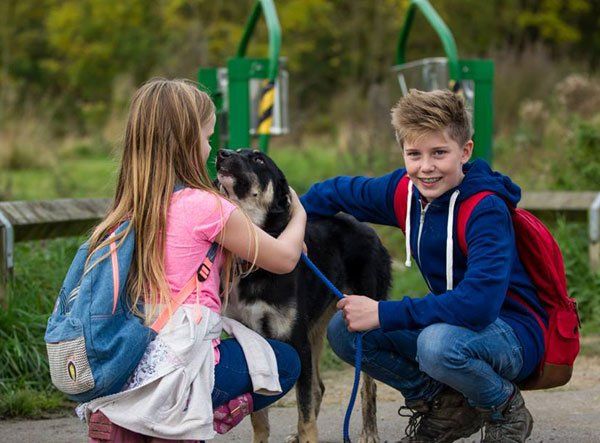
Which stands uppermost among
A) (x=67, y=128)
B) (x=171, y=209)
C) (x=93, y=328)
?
(x=171, y=209)

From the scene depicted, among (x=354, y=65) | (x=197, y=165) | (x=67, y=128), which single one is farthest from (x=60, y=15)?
(x=197, y=165)

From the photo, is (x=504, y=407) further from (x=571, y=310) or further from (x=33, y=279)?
(x=33, y=279)

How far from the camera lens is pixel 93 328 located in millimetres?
3406

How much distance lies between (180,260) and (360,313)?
803mm

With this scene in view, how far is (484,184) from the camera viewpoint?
4016 mm

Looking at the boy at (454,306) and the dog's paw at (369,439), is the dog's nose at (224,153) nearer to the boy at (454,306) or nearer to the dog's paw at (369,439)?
Result: the boy at (454,306)

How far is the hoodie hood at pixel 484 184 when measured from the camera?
13.2ft

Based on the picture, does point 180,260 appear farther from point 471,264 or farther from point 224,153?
point 471,264

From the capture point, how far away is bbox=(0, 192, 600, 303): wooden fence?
5.78 meters

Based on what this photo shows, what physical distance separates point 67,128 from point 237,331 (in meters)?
21.0

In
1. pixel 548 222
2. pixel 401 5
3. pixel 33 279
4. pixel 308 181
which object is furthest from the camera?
pixel 401 5

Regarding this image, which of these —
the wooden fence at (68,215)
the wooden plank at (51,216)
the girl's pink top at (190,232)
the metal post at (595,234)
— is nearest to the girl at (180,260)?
the girl's pink top at (190,232)

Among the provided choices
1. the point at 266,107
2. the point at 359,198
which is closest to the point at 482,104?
the point at 266,107

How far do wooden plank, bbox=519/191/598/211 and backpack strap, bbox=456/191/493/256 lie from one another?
13.3 feet
